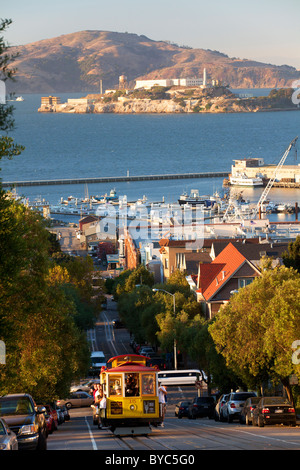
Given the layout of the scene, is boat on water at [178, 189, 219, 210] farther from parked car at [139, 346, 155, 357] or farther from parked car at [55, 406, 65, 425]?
parked car at [55, 406, 65, 425]

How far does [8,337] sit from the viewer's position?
2167 centimetres

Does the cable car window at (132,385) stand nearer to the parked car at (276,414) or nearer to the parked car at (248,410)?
the parked car at (276,414)

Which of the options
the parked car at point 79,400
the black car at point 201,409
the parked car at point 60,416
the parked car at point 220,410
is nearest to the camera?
the parked car at point 220,410

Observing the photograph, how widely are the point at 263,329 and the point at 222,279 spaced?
26.7 m

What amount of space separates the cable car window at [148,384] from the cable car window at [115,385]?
706 millimetres

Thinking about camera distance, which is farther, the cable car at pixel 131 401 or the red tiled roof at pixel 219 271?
the red tiled roof at pixel 219 271

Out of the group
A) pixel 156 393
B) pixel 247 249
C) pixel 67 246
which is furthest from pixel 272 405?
pixel 67 246

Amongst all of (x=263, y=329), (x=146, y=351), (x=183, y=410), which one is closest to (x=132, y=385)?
(x=263, y=329)

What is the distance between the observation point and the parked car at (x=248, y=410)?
32.0 m

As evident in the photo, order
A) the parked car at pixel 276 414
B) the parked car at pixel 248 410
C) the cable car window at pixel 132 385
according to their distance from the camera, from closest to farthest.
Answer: the cable car window at pixel 132 385 → the parked car at pixel 276 414 → the parked car at pixel 248 410

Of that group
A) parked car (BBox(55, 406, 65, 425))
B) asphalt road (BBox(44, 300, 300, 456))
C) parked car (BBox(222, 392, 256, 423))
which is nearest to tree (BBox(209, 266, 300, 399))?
parked car (BBox(222, 392, 256, 423))

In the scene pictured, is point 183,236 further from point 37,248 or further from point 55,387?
point 37,248

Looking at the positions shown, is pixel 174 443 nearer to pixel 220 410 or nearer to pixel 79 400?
pixel 220 410

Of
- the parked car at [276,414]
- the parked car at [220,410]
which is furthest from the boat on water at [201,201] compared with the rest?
the parked car at [276,414]
